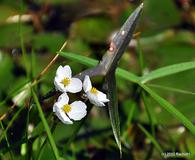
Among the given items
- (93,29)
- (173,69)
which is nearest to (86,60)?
(173,69)

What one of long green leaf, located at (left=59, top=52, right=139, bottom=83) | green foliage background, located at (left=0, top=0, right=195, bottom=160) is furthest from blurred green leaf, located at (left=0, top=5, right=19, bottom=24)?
long green leaf, located at (left=59, top=52, right=139, bottom=83)

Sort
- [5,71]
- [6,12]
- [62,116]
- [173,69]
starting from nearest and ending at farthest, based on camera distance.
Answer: [62,116] → [173,69] → [5,71] → [6,12]

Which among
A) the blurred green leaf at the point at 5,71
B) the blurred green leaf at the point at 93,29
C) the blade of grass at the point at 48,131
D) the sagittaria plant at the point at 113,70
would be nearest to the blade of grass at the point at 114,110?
the sagittaria plant at the point at 113,70

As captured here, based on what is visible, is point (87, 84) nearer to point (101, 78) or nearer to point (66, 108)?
point (66, 108)

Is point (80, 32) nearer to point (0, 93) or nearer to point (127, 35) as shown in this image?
point (0, 93)

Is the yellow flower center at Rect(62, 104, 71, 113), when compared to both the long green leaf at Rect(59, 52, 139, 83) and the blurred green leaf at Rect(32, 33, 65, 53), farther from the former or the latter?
the blurred green leaf at Rect(32, 33, 65, 53)

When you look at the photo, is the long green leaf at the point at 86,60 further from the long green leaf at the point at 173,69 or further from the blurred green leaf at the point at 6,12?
the blurred green leaf at the point at 6,12

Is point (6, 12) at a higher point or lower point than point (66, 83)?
lower
